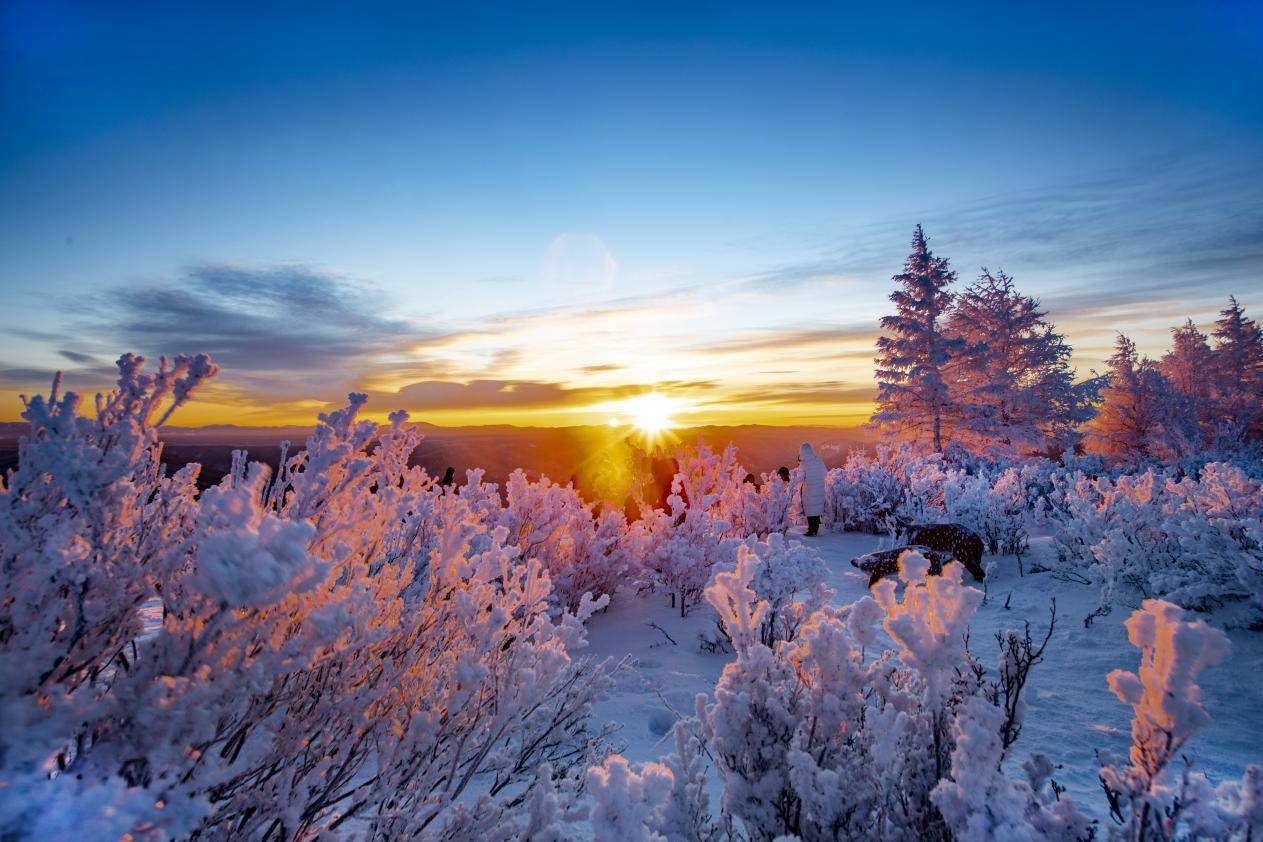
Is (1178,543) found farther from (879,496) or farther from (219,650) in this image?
(219,650)

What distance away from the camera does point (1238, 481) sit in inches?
221

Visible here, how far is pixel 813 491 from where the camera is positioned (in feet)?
38.9

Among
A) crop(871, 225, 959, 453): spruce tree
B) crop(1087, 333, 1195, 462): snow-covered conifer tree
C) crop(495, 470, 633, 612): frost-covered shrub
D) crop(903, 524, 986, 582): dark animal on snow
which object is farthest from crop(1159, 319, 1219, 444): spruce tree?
crop(495, 470, 633, 612): frost-covered shrub

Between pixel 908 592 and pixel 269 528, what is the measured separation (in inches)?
74.2

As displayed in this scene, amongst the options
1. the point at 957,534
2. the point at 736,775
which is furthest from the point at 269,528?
the point at 957,534

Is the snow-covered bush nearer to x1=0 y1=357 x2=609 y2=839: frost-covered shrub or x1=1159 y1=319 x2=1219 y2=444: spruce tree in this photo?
x1=0 y1=357 x2=609 y2=839: frost-covered shrub

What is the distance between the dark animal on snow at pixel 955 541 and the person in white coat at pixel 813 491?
3.38m

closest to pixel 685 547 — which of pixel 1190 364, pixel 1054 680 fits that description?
pixel 1054 680

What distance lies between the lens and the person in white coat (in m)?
11.8

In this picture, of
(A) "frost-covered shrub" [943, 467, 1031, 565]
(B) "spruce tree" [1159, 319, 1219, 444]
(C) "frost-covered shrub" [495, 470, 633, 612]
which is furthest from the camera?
(B) "spruce tree" [1159, 319, 1219, 444]

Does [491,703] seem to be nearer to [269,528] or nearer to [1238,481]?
[269,528]

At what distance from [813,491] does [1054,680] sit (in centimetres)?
739

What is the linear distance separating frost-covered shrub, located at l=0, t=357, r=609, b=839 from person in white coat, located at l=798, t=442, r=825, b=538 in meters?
10.1

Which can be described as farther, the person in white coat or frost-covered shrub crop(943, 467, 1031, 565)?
the person in white coat
